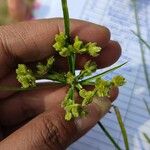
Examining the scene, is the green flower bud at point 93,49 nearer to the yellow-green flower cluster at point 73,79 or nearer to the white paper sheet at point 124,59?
the yellow-green flower cluster at point 73,79

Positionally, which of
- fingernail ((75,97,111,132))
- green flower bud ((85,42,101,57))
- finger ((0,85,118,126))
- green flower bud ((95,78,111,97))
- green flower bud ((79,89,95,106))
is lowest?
finger ((0,85,118,126))

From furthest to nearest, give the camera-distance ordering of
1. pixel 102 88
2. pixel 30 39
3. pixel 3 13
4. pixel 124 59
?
pixel 3 13
pixel 124 59
pixel 30 39
pixel 102 88

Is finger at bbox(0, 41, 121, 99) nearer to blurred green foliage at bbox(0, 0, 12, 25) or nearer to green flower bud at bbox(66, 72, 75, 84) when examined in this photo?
green flower bud at bbox(66, 72, 75, 84)

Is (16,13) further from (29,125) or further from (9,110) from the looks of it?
(29,125)

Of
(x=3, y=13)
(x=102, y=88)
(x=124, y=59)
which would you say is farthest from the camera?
(x=3, y=13)

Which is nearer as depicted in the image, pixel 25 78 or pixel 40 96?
pixel 25 78

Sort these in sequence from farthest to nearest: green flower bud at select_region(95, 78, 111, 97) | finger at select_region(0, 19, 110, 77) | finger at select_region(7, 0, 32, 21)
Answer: finger at select_region(7, 0, 32, 21) → finger at select_region(0, 19, 110, 77) → green flower bud at select_region(95, 78, 111, 97)

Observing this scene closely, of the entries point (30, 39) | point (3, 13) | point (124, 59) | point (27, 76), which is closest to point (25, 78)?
point (27, 76)

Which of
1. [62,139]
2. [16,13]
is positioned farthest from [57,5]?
[62,139]

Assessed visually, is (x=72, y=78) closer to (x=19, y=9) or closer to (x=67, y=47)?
(x=67, y=47)

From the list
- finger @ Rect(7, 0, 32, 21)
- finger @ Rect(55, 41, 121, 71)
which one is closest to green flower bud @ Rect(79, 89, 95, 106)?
finger @ Rect(55, 41, 121, 71)
